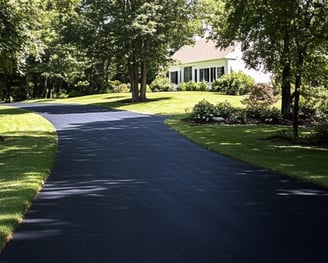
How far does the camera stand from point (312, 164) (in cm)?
1124

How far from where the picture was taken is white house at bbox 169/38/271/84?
46.0 meters

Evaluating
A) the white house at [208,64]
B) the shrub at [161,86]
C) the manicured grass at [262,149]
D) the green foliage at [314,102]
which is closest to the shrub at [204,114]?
the manicured grass at [262,149]

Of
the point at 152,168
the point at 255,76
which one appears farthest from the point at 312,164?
the point at 255,76

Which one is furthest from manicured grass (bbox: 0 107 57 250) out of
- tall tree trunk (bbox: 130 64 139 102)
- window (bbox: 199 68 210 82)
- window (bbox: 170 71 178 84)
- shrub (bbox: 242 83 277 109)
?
window (bbox: 170 71 178 84)

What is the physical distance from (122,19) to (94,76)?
2587 centimetres

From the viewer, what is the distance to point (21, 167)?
418 inches

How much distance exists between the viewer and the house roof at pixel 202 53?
1860 inches

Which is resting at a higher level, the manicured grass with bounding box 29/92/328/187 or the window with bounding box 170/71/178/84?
the window with bounding box 170/71/178/84

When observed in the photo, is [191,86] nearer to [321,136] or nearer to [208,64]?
[208,64]

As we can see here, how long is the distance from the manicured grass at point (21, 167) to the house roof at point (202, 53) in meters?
29.5

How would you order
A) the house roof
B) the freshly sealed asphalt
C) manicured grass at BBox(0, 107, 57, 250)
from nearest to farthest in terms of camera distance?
the freshly sealed asphalt < manicured grass at BBox(0, 107, 57, 250) < the house roof

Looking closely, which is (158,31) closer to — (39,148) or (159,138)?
(159,138)

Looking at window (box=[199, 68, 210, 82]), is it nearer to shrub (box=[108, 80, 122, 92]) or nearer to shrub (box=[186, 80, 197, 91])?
shrub (box=[186, 80, 197, 91])

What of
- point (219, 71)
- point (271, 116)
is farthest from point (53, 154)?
point (219, 71)
